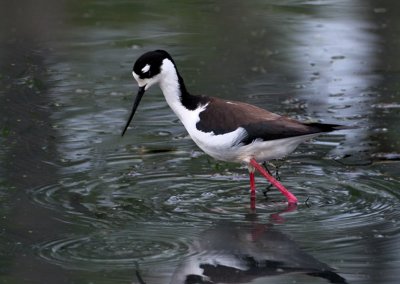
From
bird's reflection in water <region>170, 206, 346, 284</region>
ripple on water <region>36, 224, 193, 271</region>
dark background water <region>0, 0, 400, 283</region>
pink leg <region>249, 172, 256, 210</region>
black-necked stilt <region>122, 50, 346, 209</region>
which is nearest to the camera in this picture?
bird's reflection in water <region>170, 206, 346, 284</region>

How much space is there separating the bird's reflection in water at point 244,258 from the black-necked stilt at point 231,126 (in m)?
0.62

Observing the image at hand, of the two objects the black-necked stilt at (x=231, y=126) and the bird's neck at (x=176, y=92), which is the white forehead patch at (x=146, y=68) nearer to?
the black-necked stilt at (x=231, y=126)

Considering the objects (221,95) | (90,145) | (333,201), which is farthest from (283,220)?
(221,95)

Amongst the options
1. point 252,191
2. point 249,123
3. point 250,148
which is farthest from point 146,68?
point 252,191

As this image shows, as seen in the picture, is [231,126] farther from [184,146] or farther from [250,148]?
[184,146]

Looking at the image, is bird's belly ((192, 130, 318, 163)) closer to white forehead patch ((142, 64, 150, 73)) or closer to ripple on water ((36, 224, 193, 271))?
white forehead patch ((142, 64, 150, 73))

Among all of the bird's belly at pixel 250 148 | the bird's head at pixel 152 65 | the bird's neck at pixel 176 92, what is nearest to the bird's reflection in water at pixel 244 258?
the bird's belly at pixel 250 148

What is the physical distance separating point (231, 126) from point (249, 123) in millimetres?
138

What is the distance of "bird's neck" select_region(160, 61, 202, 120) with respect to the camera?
859cm

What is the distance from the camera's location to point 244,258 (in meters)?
7.18

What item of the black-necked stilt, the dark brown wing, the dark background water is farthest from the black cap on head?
the dark background water

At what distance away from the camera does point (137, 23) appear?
48.8 feet

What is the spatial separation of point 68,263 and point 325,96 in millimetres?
4928

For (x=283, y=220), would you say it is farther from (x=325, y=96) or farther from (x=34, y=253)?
(x=325, y=96)
